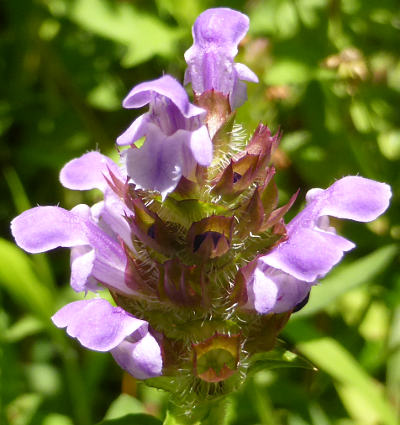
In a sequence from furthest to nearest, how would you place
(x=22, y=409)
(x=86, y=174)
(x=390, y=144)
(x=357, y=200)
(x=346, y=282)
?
(x=390, y=144) → (x=22, y=409) → (x=346, y=282) → (x=86, y=174) → (x=357, y=200)

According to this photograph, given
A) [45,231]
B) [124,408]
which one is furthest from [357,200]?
[124,408]

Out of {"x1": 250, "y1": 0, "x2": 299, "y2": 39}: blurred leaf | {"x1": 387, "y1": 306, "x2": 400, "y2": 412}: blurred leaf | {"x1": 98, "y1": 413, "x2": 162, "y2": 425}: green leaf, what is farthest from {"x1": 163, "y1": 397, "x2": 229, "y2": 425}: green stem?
{"x1": 250, "y1": 0, "x2": 299, "y2": 39}: blurred leaf

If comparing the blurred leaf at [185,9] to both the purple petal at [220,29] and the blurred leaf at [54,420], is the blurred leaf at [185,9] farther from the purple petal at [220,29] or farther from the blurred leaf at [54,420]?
the blurred leaf at [54,420]

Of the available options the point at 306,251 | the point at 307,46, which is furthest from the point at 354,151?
the point at 306,251

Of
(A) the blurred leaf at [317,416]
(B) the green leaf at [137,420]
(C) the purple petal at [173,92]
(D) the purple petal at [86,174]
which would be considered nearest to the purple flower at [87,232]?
(D) the purple petal at [86,174]

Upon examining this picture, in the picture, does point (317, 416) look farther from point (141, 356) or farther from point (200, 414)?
point (141, 356)
